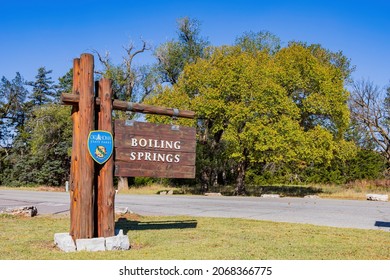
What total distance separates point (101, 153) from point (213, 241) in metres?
2.87

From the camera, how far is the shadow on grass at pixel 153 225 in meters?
11.3

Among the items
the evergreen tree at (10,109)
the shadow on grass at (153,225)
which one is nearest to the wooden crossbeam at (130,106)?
the shadow on grass at (153,225)

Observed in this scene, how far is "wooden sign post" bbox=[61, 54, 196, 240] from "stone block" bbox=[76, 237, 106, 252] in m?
0.19

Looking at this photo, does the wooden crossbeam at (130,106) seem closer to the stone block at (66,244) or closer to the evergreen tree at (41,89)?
the stone block at (66,244)

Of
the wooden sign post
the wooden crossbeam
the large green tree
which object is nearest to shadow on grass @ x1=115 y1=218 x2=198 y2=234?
the wooden sign post

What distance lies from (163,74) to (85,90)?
105 ft

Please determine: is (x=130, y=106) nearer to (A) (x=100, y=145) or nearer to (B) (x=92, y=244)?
(A) (x=100, y=145)

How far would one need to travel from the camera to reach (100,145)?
8.62 meters

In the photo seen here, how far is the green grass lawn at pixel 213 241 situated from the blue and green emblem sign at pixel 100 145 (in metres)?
1.85

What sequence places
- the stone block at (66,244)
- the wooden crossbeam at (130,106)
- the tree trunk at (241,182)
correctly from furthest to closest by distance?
the tree trunk at (241,182), the wooden crossbeam at (130,106), the stone block at (66,244)

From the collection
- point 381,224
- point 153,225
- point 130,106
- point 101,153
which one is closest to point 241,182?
point 381,224

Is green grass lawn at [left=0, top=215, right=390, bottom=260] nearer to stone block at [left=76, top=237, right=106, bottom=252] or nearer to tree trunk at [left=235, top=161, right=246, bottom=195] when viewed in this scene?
stone block at [left=76, top=237, right=106, bottom=252]

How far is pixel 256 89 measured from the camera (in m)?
26.7
